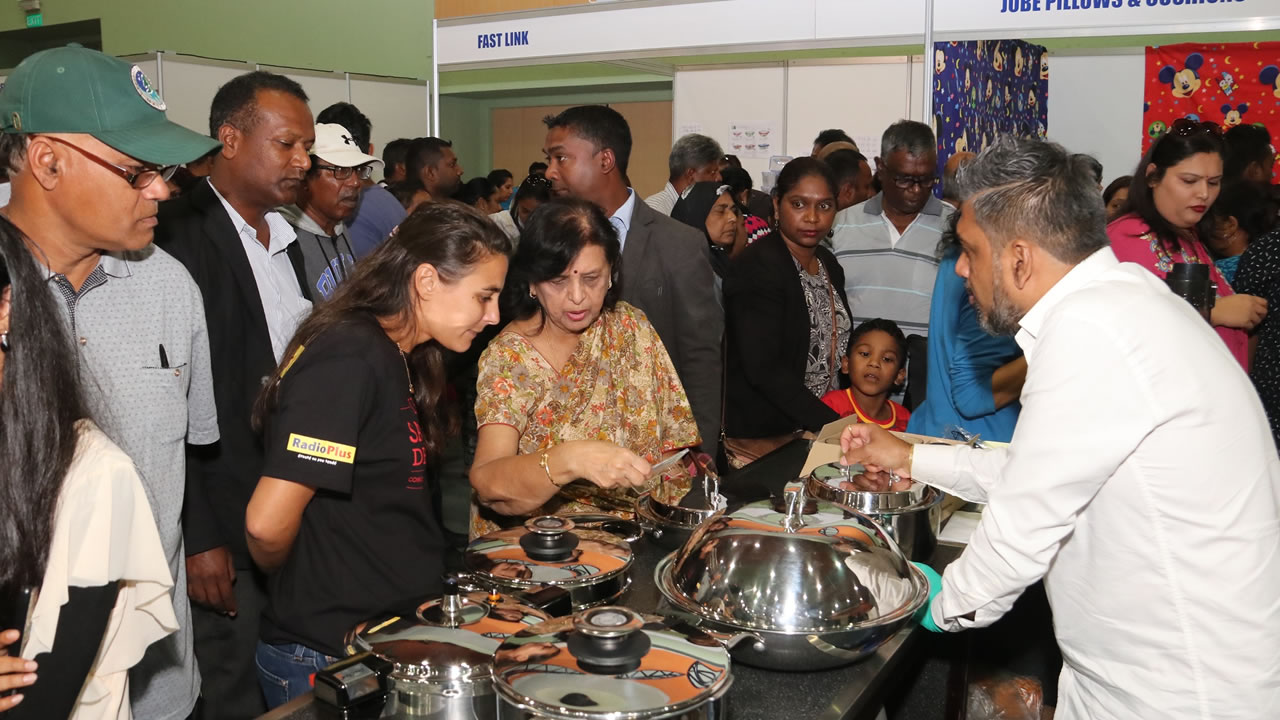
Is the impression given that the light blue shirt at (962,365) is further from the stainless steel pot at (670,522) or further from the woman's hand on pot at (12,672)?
the woman's hand on pot at (12,672)

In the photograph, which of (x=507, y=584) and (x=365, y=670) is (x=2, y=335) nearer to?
(x=365, y=670)

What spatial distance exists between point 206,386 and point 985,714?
5.67ft

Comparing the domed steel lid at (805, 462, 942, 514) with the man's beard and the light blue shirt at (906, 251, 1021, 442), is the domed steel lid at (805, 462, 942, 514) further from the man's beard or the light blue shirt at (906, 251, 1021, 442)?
the light blue shirt at (906, 251, 1021, 442)

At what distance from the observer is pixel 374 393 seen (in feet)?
Result: 4.87

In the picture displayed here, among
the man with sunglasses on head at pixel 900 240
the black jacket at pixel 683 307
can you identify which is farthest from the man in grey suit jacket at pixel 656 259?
the man with sunglasses on head at pixel 900 240

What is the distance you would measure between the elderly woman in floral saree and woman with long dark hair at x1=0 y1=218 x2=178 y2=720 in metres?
0.76

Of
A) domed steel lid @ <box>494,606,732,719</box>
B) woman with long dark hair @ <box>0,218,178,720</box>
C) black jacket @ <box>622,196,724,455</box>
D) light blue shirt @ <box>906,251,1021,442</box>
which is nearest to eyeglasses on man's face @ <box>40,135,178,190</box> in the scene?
woman with long dark hair @ <box>0,218,178,720</box>

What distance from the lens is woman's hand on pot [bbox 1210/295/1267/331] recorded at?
2.75m

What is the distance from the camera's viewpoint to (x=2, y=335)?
1102 mm

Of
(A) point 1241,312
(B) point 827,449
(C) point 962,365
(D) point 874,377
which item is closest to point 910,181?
(D) point 874,377

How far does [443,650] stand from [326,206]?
1.97 meters

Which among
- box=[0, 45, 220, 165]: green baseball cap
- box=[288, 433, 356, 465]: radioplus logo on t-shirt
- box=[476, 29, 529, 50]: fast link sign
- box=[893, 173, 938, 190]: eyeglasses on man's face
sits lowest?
box=[288, 433, 356, 465]: radioplus logo on t-shirt

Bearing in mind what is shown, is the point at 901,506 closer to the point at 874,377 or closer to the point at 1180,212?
the point at 874,377

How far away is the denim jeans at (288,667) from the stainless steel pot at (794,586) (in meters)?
0.52
